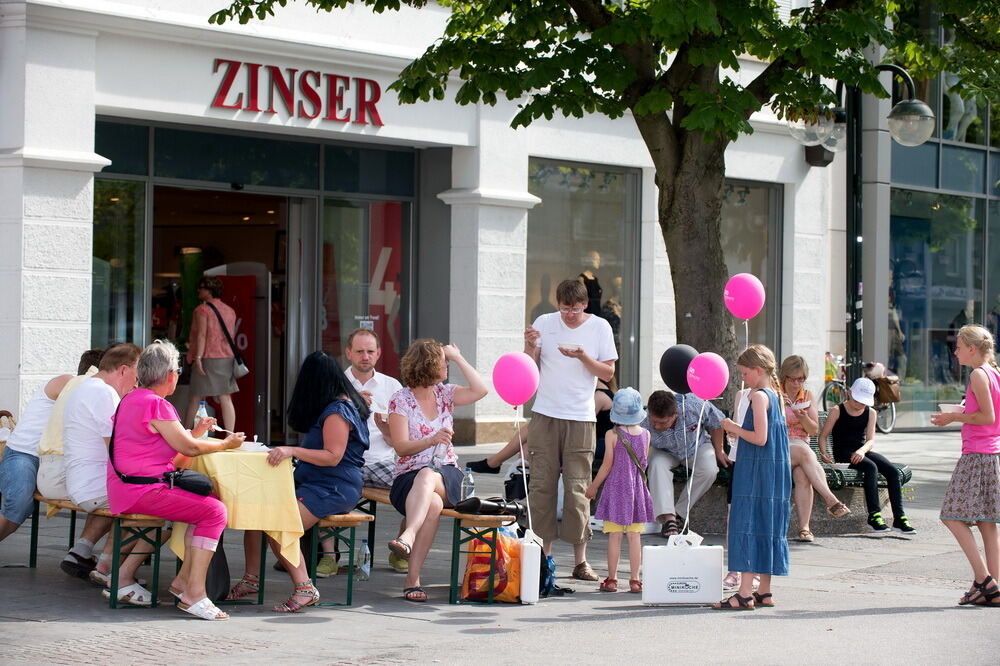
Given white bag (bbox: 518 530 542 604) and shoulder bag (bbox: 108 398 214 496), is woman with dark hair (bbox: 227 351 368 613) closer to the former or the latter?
shoulder bag (bbox: 108 398 214 496)

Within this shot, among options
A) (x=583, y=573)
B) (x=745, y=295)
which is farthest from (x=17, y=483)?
(x=745, y=295)

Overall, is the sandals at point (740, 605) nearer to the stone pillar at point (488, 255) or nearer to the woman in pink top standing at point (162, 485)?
the woman in pink top standing at point (162, 485)

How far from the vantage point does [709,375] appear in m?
9.07

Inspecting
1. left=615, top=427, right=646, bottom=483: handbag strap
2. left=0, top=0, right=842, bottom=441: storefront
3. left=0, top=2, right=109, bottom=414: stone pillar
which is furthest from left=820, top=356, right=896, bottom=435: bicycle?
left=615, top=427, right=646, bottom=483: handbag strap

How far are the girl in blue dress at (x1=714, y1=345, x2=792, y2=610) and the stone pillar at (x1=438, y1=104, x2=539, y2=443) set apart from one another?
28.4 feet

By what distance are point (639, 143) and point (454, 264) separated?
3.22 m

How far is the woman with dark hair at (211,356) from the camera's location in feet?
51.6

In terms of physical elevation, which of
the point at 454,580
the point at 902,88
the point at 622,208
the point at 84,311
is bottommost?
the point at 454,580

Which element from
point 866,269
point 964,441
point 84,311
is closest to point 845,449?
point 964,441

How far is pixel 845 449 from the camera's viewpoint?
38.8 ft

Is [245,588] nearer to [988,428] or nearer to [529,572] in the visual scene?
[529,572]

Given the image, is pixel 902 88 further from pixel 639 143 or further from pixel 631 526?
pixel 631 526

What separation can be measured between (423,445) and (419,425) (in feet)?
0.53

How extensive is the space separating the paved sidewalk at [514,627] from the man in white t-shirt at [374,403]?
0.60 m
